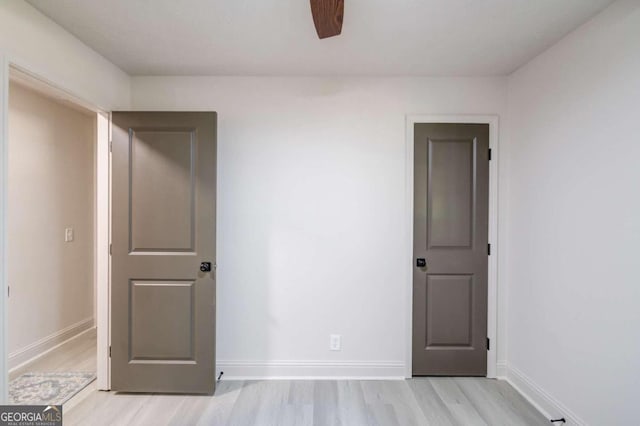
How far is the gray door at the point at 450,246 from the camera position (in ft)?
8.39

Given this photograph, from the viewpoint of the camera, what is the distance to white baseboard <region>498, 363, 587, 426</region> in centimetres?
194

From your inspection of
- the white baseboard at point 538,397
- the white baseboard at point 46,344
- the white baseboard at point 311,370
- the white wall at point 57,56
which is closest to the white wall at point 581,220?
the white baseboard at point 538,397

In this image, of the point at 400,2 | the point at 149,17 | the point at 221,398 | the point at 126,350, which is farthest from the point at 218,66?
the point at 221,398

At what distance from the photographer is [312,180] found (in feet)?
8.48

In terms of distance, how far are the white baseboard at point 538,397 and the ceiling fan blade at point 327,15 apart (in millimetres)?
2684

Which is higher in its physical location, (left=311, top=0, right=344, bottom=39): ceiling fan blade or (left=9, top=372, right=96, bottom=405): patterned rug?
(left=311, top=0, right=344, bottom=39): ceiling fan blade

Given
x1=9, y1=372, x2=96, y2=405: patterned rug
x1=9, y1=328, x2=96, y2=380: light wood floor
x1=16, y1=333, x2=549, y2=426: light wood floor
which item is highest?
x1=9, y1=372, x2=96, y2=405: patterned rug

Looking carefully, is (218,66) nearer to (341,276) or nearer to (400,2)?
(400,2)

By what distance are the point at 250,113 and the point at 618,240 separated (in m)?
2.61

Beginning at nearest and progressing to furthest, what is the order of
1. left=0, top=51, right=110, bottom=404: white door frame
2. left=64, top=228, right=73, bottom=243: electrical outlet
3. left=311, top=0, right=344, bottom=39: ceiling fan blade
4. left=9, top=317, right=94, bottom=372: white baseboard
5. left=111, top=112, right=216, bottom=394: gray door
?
left=311, top=0, right=344, bottom=39: ceiling fan blade, left=0, top=51, right=110, bottom=404: white door frame, left=111, top=112, right=216, bottom=394: gray door, left=9, top=317, right=94, bottom=372: white baseboard, left=64, top=228, right=73, bottom=243: electrical outlet

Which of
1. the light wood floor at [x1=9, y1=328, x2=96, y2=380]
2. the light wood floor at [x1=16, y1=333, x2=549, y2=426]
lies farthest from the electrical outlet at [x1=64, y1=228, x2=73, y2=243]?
the light wood floor at [x1=16, y1=333, x2=549, y2=426]

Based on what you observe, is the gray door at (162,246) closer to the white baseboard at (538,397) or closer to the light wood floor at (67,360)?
the light wood floor at (67,360)

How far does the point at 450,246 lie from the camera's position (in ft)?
8.44

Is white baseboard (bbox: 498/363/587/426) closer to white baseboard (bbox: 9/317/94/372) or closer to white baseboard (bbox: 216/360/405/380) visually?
white baseboard (bbox: 216/360/405/380)
